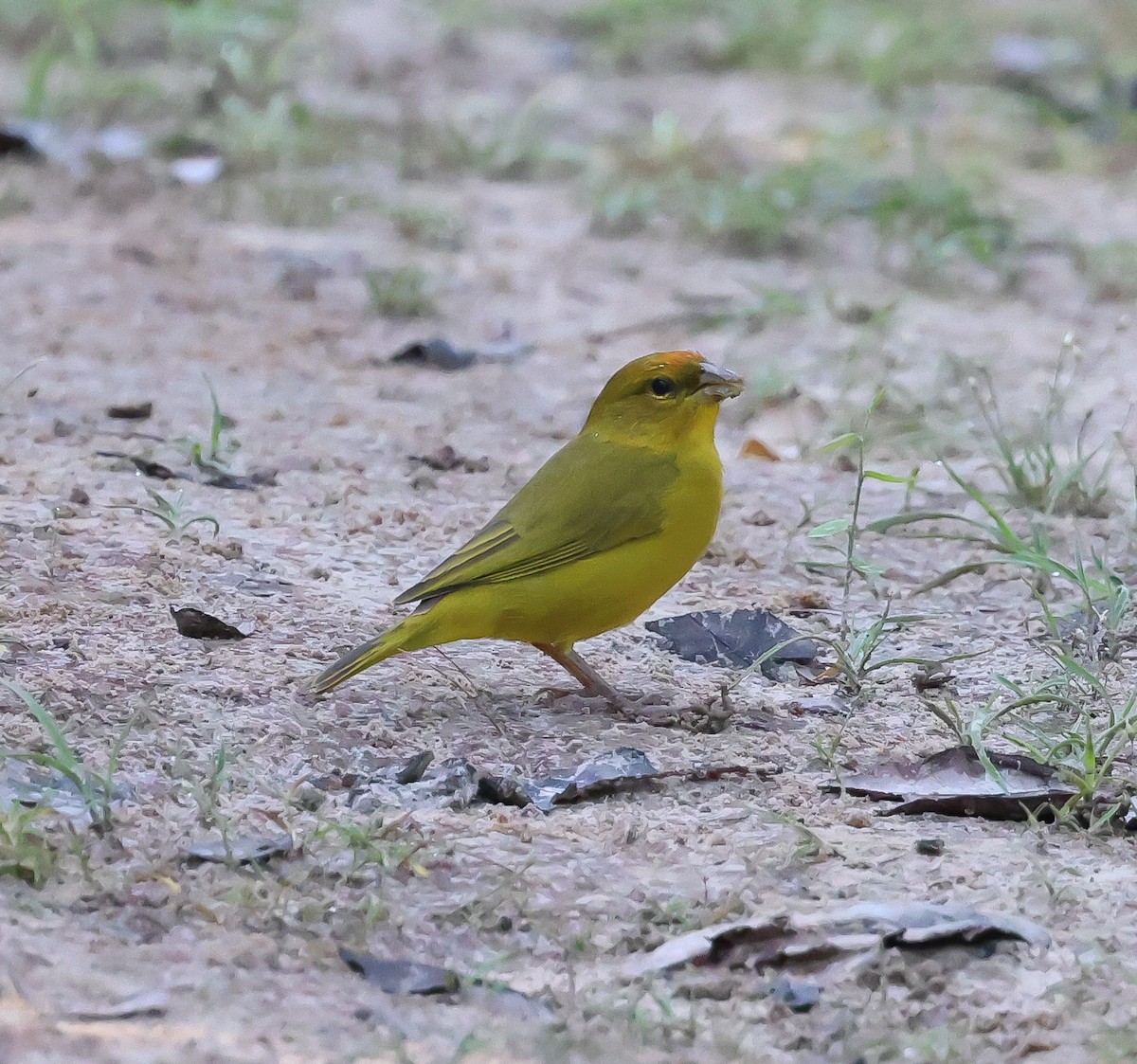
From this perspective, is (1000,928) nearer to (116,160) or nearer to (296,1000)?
(296,1000)

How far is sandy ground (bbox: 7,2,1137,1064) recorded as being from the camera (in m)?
2.25

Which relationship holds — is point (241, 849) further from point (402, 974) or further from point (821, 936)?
point (821, 936)

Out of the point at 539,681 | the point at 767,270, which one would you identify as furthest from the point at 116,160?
the point at 539,681

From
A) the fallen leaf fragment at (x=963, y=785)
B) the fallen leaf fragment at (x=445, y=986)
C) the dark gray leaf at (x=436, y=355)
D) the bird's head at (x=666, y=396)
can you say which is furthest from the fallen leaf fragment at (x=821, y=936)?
the dark gray leaf at (x=436, y=355)

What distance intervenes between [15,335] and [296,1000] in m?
3.45

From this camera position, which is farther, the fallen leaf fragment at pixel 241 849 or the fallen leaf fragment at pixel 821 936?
the fallen leaf fragment at pixel 241 849

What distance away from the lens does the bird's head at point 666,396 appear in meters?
3.66

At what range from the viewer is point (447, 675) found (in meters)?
3.41

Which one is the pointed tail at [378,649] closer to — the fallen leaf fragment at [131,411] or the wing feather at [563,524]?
the wing feather at [563,524]

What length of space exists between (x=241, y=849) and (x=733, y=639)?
138 centimetres

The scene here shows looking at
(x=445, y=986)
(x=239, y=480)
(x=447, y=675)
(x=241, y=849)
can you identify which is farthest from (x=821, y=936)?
(x=239, y=480)

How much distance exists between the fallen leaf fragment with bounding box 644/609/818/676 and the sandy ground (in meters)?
0.07

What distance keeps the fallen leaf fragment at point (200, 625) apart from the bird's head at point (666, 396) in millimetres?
866

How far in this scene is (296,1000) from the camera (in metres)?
2.22
